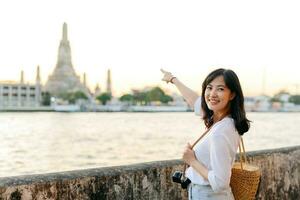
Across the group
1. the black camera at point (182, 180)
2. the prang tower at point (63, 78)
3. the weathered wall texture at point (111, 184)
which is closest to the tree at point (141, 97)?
the prang tower at point (63, 78)

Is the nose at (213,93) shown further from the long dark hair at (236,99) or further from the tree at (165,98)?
the tree at (165,98)

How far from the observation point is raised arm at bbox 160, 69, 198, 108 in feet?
10.6

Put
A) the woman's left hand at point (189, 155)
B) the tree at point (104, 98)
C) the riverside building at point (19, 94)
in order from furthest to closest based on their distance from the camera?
the tree at point (104, 98)
the riverside building at point (19, 94)
the woman's left hand at point (189, 155)

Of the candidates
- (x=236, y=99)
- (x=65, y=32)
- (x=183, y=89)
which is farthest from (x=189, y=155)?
(x=65, y=32)

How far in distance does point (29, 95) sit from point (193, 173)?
15124 centimetres

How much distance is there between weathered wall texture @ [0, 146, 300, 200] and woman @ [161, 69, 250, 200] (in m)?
1.01

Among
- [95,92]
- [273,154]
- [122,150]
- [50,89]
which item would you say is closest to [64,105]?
[50,89]

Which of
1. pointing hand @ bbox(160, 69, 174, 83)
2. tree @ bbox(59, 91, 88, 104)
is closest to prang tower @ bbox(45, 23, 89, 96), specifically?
tree @ bbox(59, 91, 88, 104)

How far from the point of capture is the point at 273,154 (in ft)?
16.6

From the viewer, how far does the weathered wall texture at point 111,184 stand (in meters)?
3.26

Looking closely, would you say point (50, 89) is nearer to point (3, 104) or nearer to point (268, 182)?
point (3, 104)

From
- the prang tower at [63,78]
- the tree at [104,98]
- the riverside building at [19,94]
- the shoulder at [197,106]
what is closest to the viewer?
the shoulder at [197,106]

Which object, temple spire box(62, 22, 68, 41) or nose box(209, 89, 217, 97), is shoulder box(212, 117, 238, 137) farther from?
temple spire box(62, 22, 68, 41)

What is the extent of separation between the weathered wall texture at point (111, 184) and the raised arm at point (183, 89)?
0.82 meters
